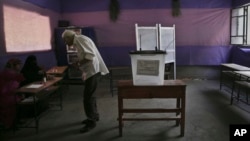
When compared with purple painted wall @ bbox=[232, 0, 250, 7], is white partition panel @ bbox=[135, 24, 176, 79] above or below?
below

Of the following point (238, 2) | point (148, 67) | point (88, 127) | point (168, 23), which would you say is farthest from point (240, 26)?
point (88, 127)

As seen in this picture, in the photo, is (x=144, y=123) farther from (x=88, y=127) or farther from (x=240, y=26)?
(x=240, y=26)

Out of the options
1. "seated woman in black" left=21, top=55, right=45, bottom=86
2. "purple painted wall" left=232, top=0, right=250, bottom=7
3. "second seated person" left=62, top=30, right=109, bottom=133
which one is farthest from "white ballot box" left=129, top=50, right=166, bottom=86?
"purple painted wall" left=232, top=0, right=250, bottom=7

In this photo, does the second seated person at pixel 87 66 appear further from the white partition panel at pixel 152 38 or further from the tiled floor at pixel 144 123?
the white partition panel at pixel 152 38

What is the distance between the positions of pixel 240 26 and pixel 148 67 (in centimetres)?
507

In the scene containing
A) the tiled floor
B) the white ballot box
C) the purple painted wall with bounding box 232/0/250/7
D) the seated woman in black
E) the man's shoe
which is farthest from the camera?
the purple painted wall with bounding box 232/0/250/7

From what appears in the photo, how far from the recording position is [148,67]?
321 centimetres

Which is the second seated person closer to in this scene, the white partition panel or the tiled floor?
the tiled floor

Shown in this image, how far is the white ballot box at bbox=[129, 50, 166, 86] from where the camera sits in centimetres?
320

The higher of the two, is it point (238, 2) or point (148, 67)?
point (238, 2)

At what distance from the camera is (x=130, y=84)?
10.8 feet

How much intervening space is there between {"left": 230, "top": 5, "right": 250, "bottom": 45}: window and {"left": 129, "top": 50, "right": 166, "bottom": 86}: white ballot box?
449cm

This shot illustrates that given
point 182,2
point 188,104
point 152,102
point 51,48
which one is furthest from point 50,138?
point 182,2

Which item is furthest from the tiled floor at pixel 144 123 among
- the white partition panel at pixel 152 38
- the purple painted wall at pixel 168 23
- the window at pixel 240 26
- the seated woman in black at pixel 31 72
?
the purple painted wall at pixel 168 23
